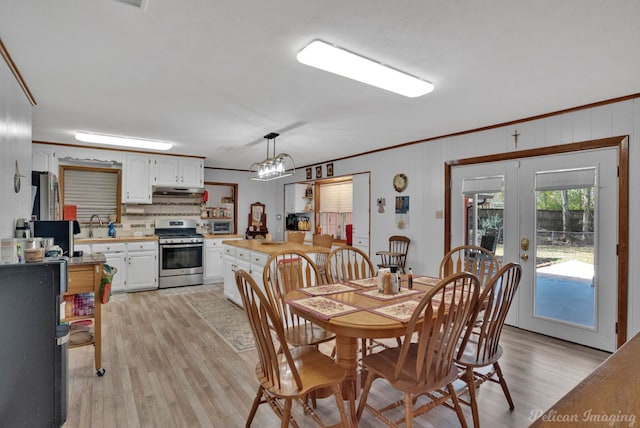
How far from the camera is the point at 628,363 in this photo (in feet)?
3.00

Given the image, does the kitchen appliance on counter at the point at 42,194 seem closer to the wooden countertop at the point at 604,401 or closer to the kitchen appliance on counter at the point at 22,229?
the kitchen appliance on counter at the point at 22,229

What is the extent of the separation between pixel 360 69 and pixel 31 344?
8.21ft

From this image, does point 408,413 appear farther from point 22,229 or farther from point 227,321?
point 22,229

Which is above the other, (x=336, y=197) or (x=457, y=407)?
(x=336, y=197)

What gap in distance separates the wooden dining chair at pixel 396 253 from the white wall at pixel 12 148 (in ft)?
13.0

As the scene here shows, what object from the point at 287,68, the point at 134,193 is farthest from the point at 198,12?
the point at 134,193

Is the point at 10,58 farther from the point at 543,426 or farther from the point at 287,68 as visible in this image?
the point at 543,426

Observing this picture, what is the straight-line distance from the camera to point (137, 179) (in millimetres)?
5523

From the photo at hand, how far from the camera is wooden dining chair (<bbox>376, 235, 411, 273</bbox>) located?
4832mm

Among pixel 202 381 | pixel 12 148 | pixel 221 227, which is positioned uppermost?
pixel 12 148

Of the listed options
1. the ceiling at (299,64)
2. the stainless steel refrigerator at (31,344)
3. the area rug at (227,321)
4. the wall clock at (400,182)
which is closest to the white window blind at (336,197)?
the wall clock at (400,182)

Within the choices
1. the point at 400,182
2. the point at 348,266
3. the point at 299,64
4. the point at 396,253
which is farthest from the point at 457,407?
the point at 400,182

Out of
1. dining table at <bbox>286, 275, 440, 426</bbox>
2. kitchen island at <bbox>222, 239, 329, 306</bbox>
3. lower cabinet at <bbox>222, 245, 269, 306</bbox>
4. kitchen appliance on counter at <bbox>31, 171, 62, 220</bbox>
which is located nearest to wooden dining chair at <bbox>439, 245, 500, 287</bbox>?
dining table at <bbox>286, 275, 440, 426</bbox>

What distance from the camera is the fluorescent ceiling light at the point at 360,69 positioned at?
2.07 meters
